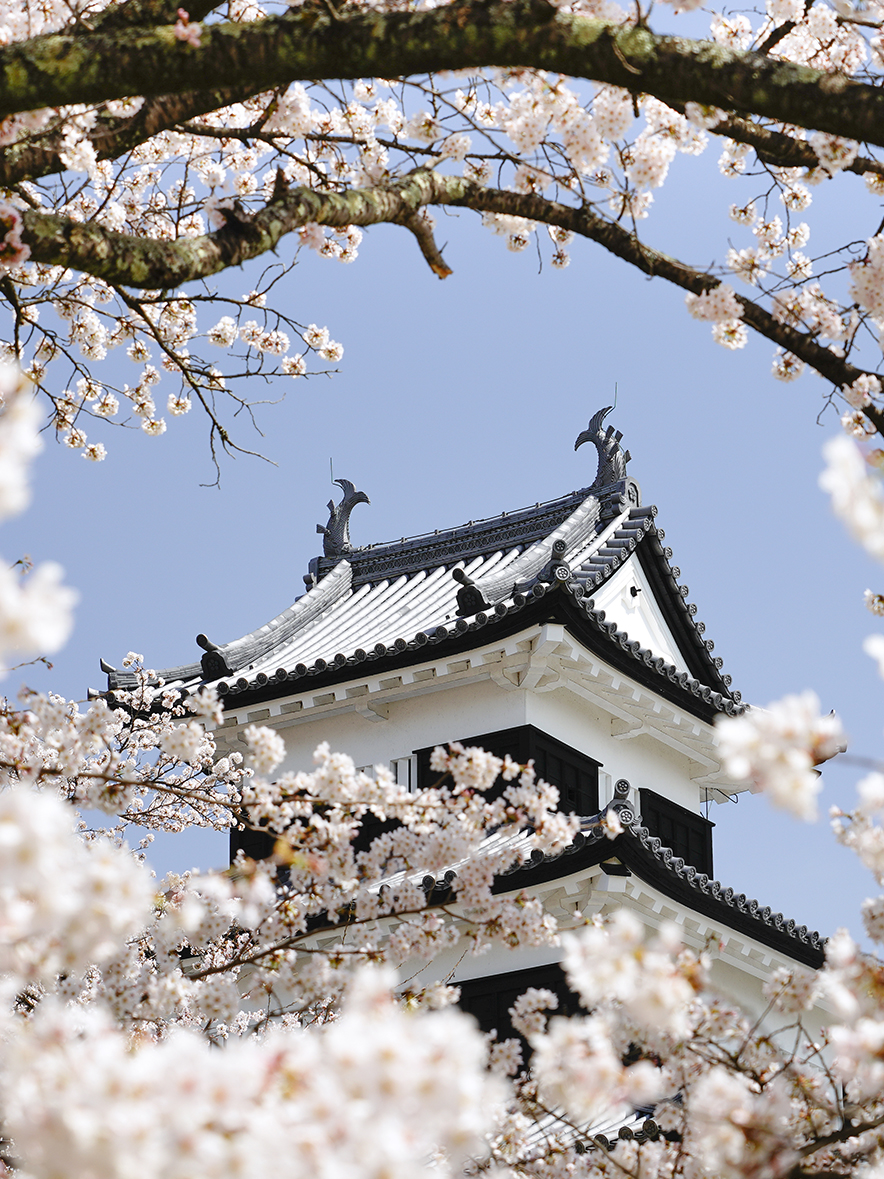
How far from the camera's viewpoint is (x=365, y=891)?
5.07m

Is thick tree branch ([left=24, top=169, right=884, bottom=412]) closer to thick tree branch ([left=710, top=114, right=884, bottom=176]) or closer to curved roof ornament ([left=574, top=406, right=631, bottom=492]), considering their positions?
thick tree branch ([left=710, top=114, right=884, bottom=176])

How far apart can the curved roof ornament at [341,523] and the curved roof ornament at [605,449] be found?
137 inches

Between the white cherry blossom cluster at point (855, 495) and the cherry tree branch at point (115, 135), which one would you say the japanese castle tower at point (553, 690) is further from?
the white cherry blossom cluster at point (855, 495)

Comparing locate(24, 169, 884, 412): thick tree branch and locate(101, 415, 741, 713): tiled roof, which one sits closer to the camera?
locate(24, 169, 884, 412): thick tree branch

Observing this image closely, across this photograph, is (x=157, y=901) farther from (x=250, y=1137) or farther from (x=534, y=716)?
(x=250, y=1137)

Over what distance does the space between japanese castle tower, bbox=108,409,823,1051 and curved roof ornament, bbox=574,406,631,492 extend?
0.02 m

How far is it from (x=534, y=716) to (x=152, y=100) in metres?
8.03

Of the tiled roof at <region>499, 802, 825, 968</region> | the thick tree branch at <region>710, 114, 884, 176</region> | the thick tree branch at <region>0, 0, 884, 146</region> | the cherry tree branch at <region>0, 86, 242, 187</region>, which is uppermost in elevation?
the cherry tree branch at <region>0, 86, 242, 187</region>

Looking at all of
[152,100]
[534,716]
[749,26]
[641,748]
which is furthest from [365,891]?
[641,748]

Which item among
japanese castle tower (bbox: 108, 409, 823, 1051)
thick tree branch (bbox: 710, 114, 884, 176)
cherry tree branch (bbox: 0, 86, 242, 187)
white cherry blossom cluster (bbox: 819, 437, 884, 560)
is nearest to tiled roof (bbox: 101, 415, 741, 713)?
japanese castle tower (bbox: 108, 409, 823, 1051)

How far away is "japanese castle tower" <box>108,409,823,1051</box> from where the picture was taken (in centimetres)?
1045

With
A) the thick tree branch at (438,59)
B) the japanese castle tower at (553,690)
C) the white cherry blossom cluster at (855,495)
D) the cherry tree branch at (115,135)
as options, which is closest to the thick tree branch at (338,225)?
the cherry tree branch at (115,135)

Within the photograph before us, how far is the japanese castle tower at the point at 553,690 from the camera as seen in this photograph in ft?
34.3

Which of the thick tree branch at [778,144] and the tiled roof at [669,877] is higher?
the thick tree branch at [778,144]
